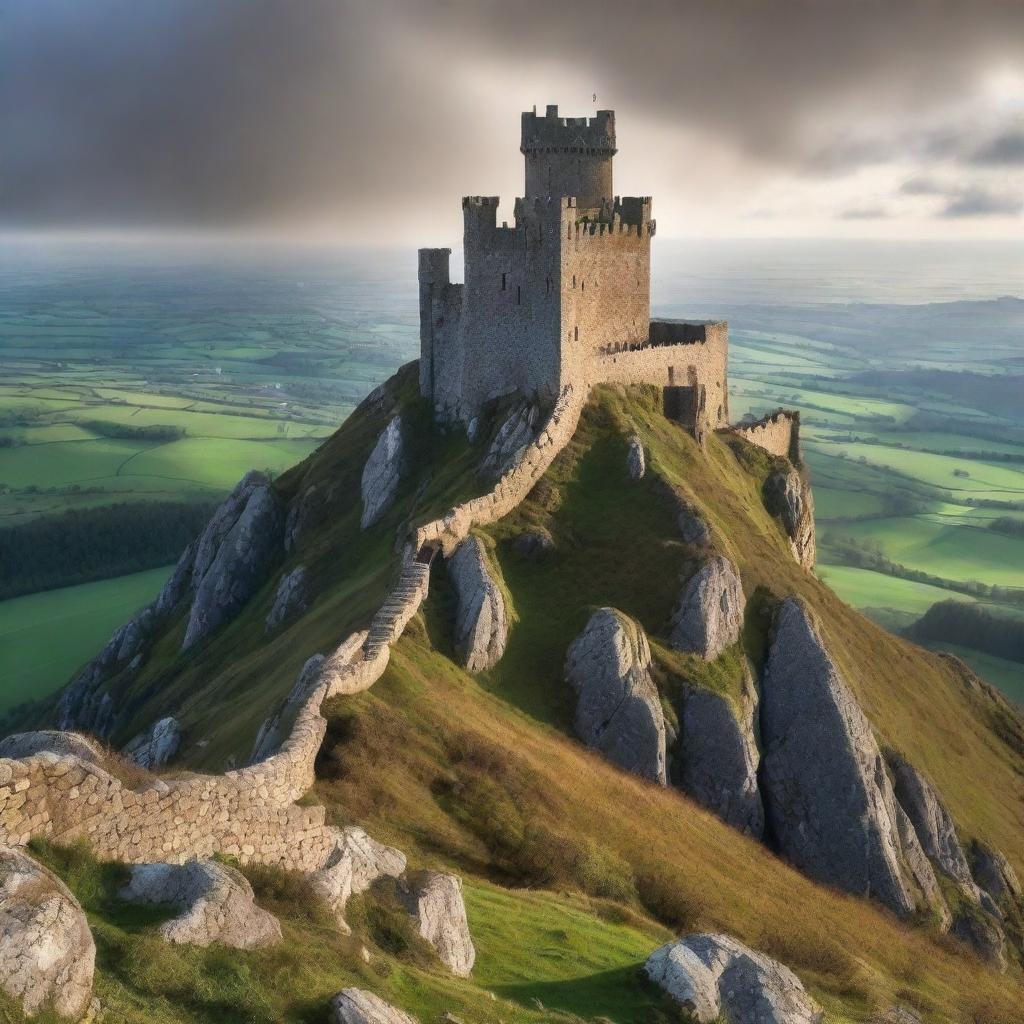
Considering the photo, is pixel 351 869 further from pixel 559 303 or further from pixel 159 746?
pixel 559 303

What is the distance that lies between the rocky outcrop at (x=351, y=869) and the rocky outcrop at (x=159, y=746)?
25.4m

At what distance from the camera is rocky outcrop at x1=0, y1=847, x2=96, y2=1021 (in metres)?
17.4

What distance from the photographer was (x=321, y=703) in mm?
41062

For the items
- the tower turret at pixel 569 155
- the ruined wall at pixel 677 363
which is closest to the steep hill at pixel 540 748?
the ruined wall at pixel 677 363

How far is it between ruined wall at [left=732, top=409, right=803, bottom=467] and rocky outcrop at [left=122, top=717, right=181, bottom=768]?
46747 mm

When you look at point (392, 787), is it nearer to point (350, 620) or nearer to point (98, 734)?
point (350, 620)

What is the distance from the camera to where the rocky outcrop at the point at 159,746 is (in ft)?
179

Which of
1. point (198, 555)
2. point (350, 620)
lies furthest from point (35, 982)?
point (198, 555)

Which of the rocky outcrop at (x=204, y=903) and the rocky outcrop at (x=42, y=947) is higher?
the rocky outcrop at (x=42, y=947)

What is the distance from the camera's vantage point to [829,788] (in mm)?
57281

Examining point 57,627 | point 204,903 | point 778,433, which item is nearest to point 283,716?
point 204,903

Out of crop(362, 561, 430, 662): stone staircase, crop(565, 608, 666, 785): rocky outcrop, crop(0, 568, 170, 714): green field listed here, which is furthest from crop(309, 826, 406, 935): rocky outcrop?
crop(0, 568, 170, 714): green field

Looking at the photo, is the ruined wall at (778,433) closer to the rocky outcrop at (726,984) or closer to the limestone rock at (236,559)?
the limestone rock at (236,559)

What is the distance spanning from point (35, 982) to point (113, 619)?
429ft
